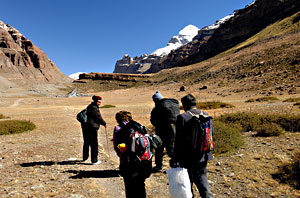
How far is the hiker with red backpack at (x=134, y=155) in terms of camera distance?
9.80 ft

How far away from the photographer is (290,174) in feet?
14.0

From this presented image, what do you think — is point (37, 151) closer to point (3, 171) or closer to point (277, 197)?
point (3, 171)

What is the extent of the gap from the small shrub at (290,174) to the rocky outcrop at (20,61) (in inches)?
5857

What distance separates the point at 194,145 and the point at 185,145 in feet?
0.48

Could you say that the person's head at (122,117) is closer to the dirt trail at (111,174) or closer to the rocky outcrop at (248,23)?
the dirt trail at (111,174)

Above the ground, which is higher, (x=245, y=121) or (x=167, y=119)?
(x=167, y=119)

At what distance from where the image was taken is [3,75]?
12519 cm

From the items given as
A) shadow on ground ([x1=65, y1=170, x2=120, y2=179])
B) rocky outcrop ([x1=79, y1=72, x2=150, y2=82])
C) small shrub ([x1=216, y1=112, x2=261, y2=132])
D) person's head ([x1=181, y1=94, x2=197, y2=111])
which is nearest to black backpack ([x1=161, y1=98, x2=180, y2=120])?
person's head ([x1=181, y1=94, x2=197, y2=111])

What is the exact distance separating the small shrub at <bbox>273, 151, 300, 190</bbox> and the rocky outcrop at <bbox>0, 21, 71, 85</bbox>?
488 feet

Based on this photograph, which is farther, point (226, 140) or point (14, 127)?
point (14, 127)

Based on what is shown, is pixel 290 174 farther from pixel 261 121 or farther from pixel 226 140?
pixel 261 121

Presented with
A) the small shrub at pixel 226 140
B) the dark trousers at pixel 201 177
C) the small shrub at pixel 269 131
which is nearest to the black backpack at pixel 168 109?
the dark trousers at pixel 201 177

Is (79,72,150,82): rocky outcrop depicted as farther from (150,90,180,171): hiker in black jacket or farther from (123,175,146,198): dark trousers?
(123,175,146,198): dark trousers

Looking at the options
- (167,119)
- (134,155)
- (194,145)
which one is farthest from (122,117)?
(167,119)
